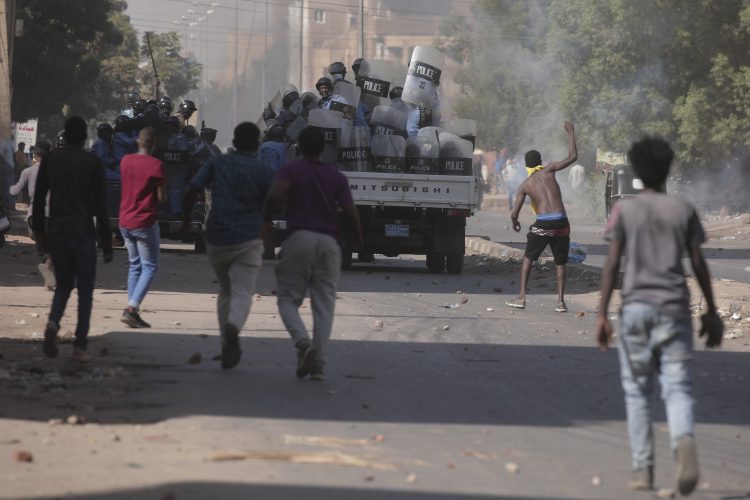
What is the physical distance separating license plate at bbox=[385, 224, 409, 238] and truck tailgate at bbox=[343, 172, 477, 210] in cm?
34

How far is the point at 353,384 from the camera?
34.1 feet

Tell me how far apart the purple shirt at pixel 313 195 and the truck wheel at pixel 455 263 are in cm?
1210

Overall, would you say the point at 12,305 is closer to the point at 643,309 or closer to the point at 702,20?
the point at 643,309

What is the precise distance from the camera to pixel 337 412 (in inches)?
357

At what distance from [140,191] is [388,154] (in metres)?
9.26

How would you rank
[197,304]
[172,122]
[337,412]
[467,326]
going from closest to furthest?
[337,412] → [467,326] → [197,304] → [172,122]

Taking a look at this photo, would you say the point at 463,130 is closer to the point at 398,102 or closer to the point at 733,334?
the point at 398,102

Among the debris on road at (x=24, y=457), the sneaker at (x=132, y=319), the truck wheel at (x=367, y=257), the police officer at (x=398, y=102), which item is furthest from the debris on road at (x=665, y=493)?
the police officer at (x=398, y=102)

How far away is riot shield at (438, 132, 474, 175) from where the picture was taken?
22281 mm

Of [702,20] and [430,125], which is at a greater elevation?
[702,20]

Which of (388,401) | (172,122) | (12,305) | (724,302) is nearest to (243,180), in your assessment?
(388,401)

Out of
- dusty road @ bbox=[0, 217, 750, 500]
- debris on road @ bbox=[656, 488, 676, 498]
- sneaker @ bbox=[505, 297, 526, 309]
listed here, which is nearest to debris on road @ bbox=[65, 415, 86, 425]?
dusty road @ bbox=[0, 217, 750, 500]

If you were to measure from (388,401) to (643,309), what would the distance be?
2.89m

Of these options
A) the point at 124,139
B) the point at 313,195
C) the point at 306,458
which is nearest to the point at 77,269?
the point at 313,195
